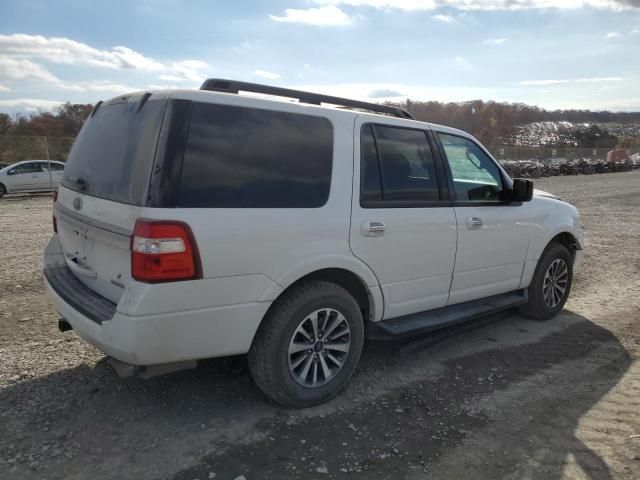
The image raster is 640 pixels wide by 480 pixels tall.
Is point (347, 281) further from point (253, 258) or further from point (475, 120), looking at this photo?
point (475, 120)

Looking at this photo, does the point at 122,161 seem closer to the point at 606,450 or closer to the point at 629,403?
the point at 606,450

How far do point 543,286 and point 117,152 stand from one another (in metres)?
4.24

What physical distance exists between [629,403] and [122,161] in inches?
152

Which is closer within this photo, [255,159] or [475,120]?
[255,159]

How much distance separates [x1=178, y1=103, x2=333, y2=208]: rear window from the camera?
2854 millimetres

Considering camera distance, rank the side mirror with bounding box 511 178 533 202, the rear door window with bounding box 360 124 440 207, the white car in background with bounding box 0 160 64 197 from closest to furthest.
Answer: the rear door window with bounding box 360 124 440 207, the side mirror with bounding box 511 178 533 202, the white car in background with bounding box 0 160 64 197

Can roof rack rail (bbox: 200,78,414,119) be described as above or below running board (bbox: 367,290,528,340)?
above

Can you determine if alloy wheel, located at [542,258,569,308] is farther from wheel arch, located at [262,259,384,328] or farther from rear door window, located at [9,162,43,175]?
rear door window, located at [9,162,43,175]

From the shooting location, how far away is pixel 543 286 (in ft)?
17.3

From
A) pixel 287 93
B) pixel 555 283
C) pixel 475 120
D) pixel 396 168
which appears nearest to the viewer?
pixel 287 93

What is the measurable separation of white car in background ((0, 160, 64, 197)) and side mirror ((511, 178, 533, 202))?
17.4 meters

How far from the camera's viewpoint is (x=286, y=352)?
325cm

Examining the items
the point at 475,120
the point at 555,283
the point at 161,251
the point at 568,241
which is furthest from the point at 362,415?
the point at 475,120

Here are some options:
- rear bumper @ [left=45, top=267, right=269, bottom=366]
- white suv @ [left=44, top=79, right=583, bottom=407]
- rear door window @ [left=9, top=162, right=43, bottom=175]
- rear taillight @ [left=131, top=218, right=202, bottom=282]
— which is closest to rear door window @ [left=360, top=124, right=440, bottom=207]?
white suv @ [left=44, top=79, right=583, bottom=407]
